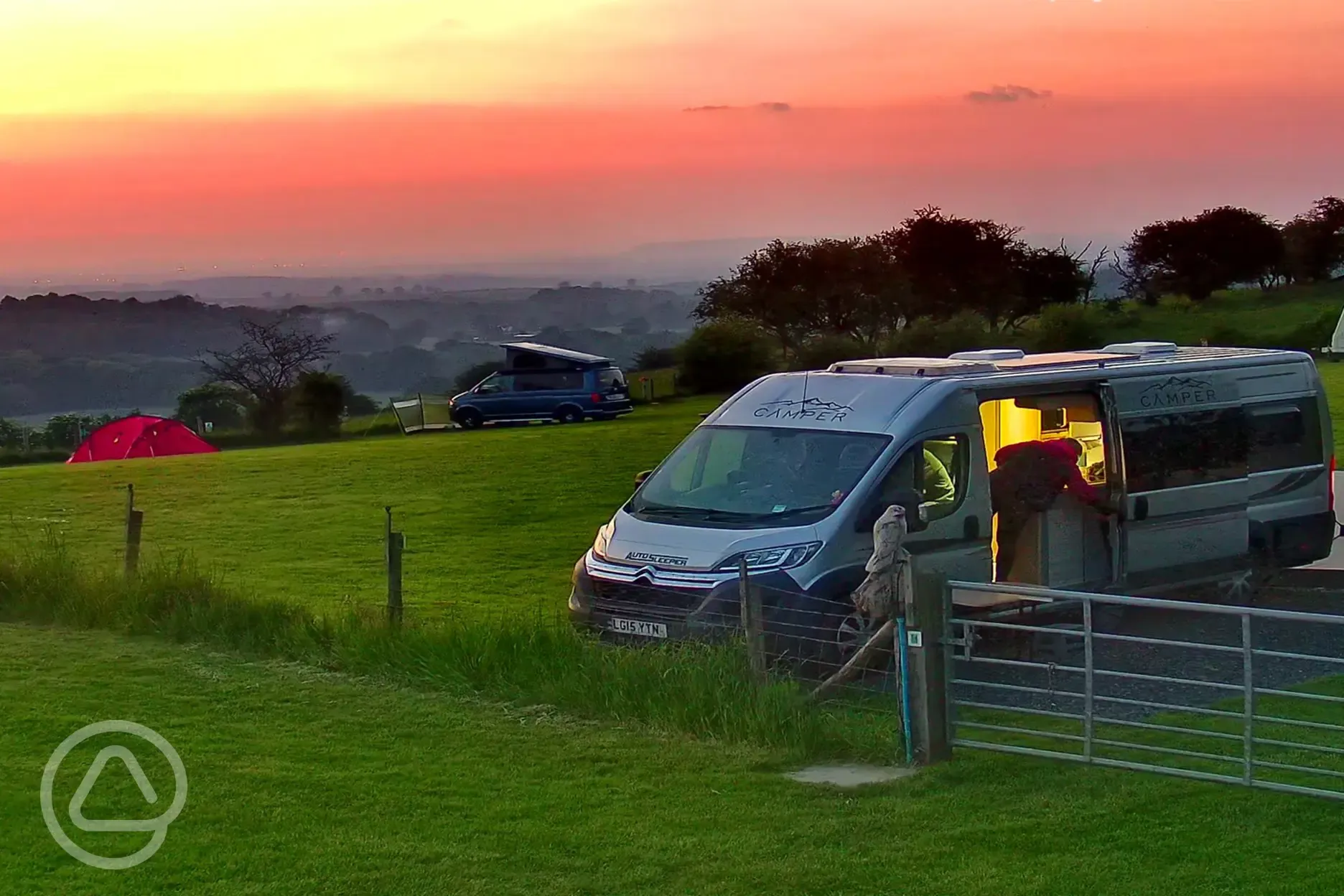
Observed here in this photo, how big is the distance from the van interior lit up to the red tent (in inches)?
1167

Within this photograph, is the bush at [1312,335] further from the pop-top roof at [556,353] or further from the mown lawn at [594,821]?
the mown lawn at [594,821]

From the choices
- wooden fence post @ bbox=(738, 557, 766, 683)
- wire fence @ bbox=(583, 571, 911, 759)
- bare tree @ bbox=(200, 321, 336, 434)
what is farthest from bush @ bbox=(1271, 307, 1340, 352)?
wooden fence post @ bbox=(738, 557, 766, 683)

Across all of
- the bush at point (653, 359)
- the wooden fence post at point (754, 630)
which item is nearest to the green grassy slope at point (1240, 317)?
the bush at point (653, 359)

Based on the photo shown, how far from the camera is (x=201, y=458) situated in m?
34.2

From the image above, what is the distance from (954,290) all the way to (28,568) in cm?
7100

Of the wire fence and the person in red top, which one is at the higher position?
the person in red top

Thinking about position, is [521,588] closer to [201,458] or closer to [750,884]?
[750,884]

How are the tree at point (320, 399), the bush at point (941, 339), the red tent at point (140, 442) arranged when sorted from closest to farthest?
1. the red tent at point (140, 442)
2. the tree at point (320, 399)
3. the bush at point (941, 339)

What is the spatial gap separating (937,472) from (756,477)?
129cm

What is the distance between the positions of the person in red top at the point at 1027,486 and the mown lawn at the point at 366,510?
14.9 feet

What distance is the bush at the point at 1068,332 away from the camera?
5547cm

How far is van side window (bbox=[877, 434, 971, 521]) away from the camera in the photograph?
1145 cm

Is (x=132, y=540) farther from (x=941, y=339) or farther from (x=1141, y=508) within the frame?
(x=941, y=339)

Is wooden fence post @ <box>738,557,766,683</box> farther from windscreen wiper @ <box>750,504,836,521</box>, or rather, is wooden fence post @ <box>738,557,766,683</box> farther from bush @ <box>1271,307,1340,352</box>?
bush @ <box>1271,307,1340,352</box>
